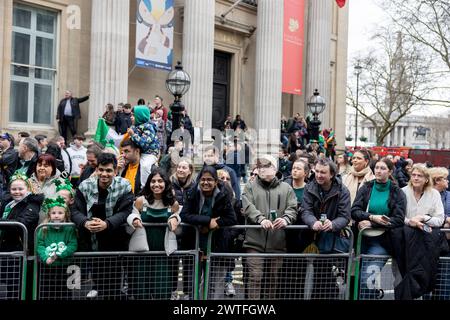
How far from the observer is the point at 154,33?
1820cm

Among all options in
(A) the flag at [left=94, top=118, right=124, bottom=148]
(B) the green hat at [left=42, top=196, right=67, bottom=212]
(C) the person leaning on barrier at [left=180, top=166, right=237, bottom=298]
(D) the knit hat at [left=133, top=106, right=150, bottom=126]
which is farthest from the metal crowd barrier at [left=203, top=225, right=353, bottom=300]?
(A) the flag at [left=94, top=118, right=124, bottom=148]

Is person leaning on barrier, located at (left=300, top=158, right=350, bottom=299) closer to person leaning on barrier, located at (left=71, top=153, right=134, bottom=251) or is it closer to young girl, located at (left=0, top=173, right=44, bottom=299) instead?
person leaning on barrier, located at (left=71, top=153, right=134, bottom=251)

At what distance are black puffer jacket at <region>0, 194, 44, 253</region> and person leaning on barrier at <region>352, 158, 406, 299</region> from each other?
3.45 metres

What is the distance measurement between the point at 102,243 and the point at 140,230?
41 cm

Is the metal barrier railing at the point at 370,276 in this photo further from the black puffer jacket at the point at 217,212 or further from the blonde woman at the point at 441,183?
the black puffer jacket at the point at 217,212

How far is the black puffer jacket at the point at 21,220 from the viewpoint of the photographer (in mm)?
5492

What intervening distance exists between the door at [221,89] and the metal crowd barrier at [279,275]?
1812 cm

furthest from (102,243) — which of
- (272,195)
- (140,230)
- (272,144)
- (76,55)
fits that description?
(272,144)

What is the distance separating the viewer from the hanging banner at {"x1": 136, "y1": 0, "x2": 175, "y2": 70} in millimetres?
17797

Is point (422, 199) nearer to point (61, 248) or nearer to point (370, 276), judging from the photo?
point (370, 276)

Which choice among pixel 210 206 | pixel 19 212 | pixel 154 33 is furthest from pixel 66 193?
pixel 154 33

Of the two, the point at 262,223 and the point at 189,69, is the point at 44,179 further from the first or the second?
the point at 189,69

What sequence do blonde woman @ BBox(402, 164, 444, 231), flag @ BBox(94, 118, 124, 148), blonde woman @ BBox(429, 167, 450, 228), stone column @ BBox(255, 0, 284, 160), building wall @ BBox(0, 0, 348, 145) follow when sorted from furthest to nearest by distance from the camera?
stone column @ BBox(255, 0, 284, 160) → building wall @ BBox(0, 0, 348, 145) → flag @ BBox(94, 118, 124, 148) → blonde woman @ BBox(429, 167, 450, 228) → blonde woman @ BBox(402, 164, 444, 231)

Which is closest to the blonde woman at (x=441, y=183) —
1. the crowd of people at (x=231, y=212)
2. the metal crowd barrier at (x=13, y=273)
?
the crowd of people at (x=231, y=212)
